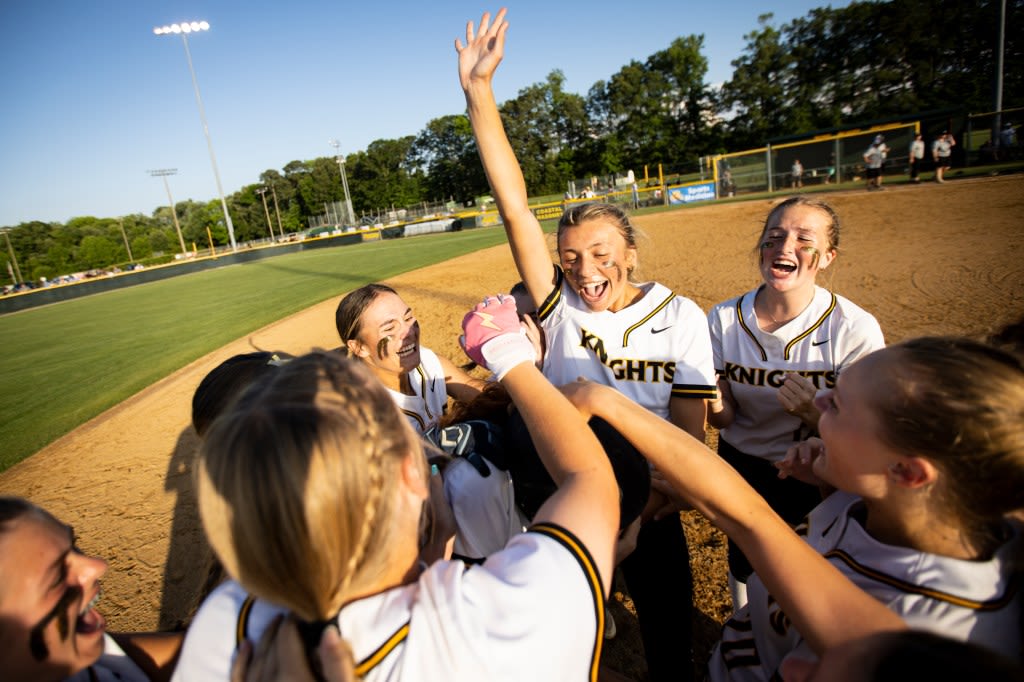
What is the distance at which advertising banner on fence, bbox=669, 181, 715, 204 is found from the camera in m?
29.6

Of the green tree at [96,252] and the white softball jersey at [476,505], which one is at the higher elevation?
the green tree at [96,252]

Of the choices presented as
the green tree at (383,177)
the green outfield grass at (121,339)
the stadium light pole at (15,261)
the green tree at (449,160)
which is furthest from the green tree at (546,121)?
the stadium light pole at (15,261)

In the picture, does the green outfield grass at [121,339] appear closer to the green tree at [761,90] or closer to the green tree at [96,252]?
the green tree at [761,90]

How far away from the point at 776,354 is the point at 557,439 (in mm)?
1868

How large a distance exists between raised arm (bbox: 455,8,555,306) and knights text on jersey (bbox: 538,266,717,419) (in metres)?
0.17

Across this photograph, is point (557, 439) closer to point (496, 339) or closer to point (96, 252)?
point (496, 339)

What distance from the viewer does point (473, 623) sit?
2.95ft

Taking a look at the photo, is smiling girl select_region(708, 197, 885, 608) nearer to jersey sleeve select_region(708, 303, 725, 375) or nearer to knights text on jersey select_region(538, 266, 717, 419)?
jersey sleeve select_region(708, 303, 725, 375)

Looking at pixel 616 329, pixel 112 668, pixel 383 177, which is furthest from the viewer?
pixel 383 177

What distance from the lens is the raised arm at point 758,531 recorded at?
0.94m

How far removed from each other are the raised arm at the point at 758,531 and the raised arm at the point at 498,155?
1041 millimetres

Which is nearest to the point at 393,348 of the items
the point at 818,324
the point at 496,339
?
the point at 496,339

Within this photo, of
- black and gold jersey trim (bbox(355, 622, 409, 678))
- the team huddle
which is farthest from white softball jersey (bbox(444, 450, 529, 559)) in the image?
black and gold jersey trim (bbox(355, 622, 409, 678))

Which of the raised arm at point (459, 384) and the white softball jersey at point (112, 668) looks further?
the raised arm at point (459, 384)
